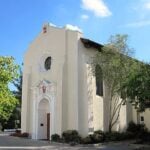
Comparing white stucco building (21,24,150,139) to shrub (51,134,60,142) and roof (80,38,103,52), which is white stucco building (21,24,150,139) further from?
shrub (51,134,60,142)

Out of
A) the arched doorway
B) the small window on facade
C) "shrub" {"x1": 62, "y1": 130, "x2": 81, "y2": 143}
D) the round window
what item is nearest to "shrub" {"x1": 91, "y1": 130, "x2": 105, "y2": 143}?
"shrub" {"x1": 62, "y1": 130, "x2": 81, "y2": 143}

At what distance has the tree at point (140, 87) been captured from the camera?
24.7m

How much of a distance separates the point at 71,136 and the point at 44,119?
547cm

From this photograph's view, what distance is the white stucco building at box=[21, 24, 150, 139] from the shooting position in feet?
103

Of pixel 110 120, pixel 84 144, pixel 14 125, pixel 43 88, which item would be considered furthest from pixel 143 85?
pixel 14 125

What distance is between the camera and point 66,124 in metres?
31.4

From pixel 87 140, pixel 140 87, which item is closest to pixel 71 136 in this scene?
pixel 87 140

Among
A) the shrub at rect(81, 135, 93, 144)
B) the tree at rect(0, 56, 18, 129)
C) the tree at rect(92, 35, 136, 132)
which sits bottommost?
the shrub at rect(81, 135, 93, 144)

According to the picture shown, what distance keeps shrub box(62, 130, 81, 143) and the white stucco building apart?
786mm

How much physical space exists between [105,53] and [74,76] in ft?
11.0

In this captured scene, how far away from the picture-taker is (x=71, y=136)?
97.8ft

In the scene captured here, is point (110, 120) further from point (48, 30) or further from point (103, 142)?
point (48, 30)

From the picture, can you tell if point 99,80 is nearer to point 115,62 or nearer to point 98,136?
point 115,62

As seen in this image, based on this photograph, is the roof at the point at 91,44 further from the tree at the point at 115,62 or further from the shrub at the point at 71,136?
the shrub at the point at 71,136
